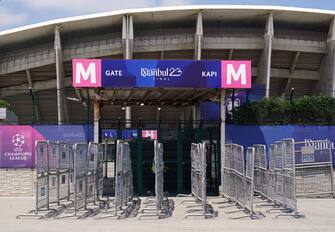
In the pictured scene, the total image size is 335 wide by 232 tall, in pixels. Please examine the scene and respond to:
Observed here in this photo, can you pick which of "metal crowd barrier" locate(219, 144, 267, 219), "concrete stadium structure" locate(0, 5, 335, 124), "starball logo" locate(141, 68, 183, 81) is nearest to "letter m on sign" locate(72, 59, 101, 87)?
"starball logo" locate(141, 68, 183, 81)

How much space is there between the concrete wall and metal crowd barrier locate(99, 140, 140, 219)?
367 centimetres

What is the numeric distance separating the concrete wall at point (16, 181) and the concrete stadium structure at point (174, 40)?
33.6m

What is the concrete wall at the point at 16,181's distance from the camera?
17781 mm

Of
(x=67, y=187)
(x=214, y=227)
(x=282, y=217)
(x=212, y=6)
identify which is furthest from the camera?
(x=212, y=6)

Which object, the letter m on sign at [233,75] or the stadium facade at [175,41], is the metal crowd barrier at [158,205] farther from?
the stadium facade at [175,41]

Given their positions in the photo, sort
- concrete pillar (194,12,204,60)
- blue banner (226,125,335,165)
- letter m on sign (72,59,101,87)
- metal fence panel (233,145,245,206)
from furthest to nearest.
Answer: concrete pillar (194,12,204,60) < blue banner (226,125,335,165) < letter m on sign (72,59,101,87) < metal fence panel (233,145,245,206)

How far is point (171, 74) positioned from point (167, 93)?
2388 mm

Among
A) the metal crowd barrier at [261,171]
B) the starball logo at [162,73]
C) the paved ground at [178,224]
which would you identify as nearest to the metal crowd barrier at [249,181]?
the paved ground at [178,224]

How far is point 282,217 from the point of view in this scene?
12406 mm

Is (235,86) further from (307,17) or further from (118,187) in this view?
(307,17)

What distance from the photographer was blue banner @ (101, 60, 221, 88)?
55.9 feet

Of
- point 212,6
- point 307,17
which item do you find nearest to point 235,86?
Answer: point 212,6

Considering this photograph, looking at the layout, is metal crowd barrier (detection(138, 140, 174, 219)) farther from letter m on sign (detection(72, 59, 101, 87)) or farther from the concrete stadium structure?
the concrete stadium structure

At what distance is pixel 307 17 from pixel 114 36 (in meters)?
20.6
